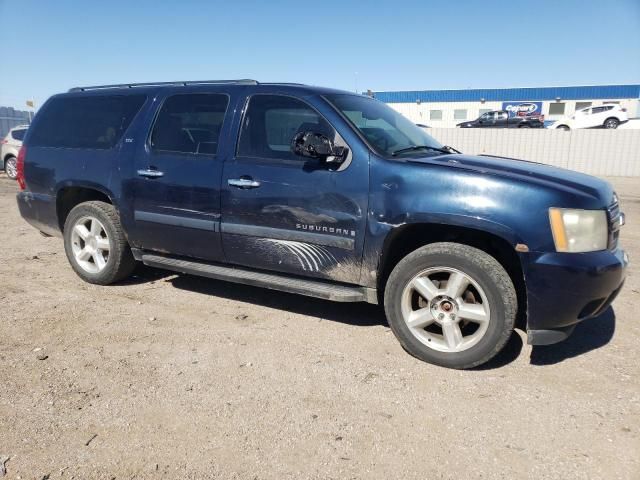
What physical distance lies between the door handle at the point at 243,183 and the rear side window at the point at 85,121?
4.63 feet

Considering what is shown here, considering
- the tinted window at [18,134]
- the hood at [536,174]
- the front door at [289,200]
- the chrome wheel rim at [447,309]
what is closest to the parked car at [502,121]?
the tinted window at [18,134]

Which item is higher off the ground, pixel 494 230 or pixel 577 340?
pixel 494 230

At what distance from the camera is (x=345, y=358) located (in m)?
3.56

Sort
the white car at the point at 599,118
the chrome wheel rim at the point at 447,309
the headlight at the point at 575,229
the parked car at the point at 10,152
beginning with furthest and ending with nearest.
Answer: the white car at the point at 599,118 → the parked car at the point at 10,152 → the chrome wheel rim at the point at 447,309 → the headlight at the point at 575,229

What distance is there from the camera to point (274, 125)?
405 centimetres

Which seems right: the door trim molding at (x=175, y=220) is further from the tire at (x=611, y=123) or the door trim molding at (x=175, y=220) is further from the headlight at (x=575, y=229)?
the tire at (x=611, y=123)

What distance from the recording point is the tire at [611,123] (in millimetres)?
27312

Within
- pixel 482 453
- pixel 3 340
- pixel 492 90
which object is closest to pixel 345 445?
pixel 482 453

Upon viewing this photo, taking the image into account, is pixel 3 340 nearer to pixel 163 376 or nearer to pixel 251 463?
pixel 163 376

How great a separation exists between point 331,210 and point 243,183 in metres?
0.79

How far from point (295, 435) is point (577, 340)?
2.43 metres

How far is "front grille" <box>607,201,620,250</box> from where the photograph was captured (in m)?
3.21

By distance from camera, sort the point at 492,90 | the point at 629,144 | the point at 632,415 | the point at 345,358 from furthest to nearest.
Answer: the point at 492,90, the point at 629,144, the point at 345,358, the point at 632,415

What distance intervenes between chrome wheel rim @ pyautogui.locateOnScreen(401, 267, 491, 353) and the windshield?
97 cm
